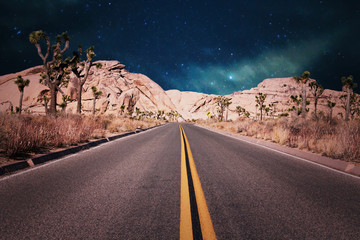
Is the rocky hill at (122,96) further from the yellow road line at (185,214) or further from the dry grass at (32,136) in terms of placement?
the yellow road line at (185,214)

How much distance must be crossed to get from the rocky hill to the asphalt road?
245 feet

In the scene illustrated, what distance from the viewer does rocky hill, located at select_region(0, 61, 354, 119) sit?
92.8 meters

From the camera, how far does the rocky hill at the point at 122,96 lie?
92.8 m

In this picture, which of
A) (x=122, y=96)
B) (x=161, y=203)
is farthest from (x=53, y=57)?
(x=122, y=96)

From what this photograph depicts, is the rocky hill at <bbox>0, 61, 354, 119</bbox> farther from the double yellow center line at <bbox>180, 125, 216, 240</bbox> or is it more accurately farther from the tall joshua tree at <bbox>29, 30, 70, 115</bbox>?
the double yellow center line at <bbox>180, 125, 216, 240</bbox>

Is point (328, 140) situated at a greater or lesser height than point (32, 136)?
greater

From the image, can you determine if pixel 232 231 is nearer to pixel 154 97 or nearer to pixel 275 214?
pixel 275 214

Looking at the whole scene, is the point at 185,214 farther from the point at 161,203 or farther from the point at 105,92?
the point at 105,92

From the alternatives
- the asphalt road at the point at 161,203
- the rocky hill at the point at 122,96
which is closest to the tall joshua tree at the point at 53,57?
the asphalt road at the point at 161,203

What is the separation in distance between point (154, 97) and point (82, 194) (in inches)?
5143

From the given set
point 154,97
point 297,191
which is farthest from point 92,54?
point 154,97

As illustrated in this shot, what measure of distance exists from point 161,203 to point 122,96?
105 m

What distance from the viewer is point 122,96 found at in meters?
101

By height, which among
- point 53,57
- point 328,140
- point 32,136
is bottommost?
point 32,136
